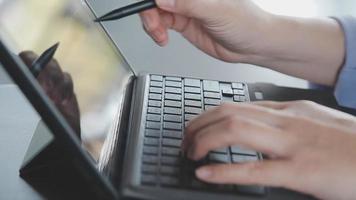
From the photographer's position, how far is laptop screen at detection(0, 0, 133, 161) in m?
0.48

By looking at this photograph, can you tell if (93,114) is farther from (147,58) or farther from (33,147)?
(147,58)

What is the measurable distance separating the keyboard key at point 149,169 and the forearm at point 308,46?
1.10 ft

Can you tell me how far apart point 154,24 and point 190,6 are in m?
0.07

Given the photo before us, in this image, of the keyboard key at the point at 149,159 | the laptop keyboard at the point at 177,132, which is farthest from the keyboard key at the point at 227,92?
the keyboard key at the point at 149,159

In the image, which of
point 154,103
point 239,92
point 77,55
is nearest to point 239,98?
point 239,92

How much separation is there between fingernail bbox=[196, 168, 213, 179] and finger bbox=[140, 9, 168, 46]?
0.94 ft

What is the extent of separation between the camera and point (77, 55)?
59 cm

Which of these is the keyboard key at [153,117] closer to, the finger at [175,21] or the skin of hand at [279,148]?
the skin of hand at [279,148]

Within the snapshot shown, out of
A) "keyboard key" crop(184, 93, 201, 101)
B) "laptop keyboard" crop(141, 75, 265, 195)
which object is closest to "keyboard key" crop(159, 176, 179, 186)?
"laptop keyboard" crop(141, 75, 265, 195)

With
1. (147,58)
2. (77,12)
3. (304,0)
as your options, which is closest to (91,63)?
(77,12)

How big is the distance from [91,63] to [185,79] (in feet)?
0.48

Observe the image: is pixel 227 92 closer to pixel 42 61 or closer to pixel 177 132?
pixel 177 132

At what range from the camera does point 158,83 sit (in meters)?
0.68

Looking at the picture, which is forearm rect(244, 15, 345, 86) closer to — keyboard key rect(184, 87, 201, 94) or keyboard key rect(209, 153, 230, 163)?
keyboard key rect(184, 87, 201, 94)
